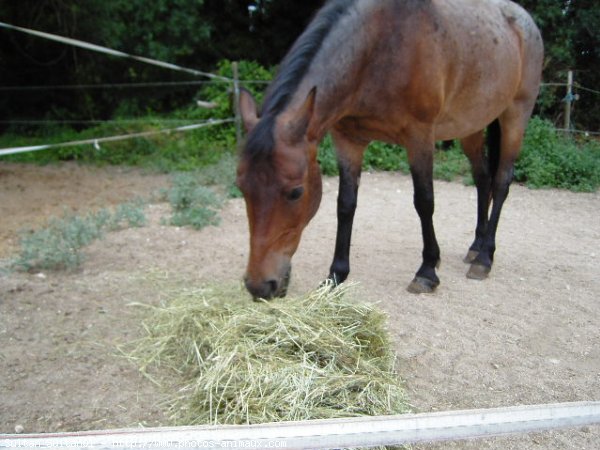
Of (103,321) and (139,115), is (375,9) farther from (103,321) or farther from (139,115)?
(139,115)

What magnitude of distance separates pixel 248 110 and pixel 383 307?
1488 mm

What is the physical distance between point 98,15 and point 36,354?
726 cm

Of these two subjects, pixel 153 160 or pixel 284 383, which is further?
pixel 153 160

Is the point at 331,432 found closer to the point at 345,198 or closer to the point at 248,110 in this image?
the point at 248,110

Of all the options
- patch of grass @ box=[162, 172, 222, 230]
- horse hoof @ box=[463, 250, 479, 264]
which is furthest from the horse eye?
patch of grass @ box=[162, 172, 222, 230]

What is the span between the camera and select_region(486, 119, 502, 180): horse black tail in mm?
4301

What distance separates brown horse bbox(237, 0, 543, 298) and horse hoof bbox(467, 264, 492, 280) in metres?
0.01

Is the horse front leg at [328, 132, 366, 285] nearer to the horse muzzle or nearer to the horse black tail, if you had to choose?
the horse muzzle

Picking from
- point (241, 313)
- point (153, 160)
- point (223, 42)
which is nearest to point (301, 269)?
point (241, 313)

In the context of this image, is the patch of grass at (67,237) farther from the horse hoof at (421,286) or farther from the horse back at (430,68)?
the horse hoof at (421,286)

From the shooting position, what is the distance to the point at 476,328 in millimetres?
2982

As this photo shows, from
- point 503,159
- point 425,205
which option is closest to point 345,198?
point 425,205

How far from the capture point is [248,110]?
8.30ft

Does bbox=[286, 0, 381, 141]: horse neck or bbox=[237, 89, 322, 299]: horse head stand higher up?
bbox=[286, 0, 381, 141]: horse neck
